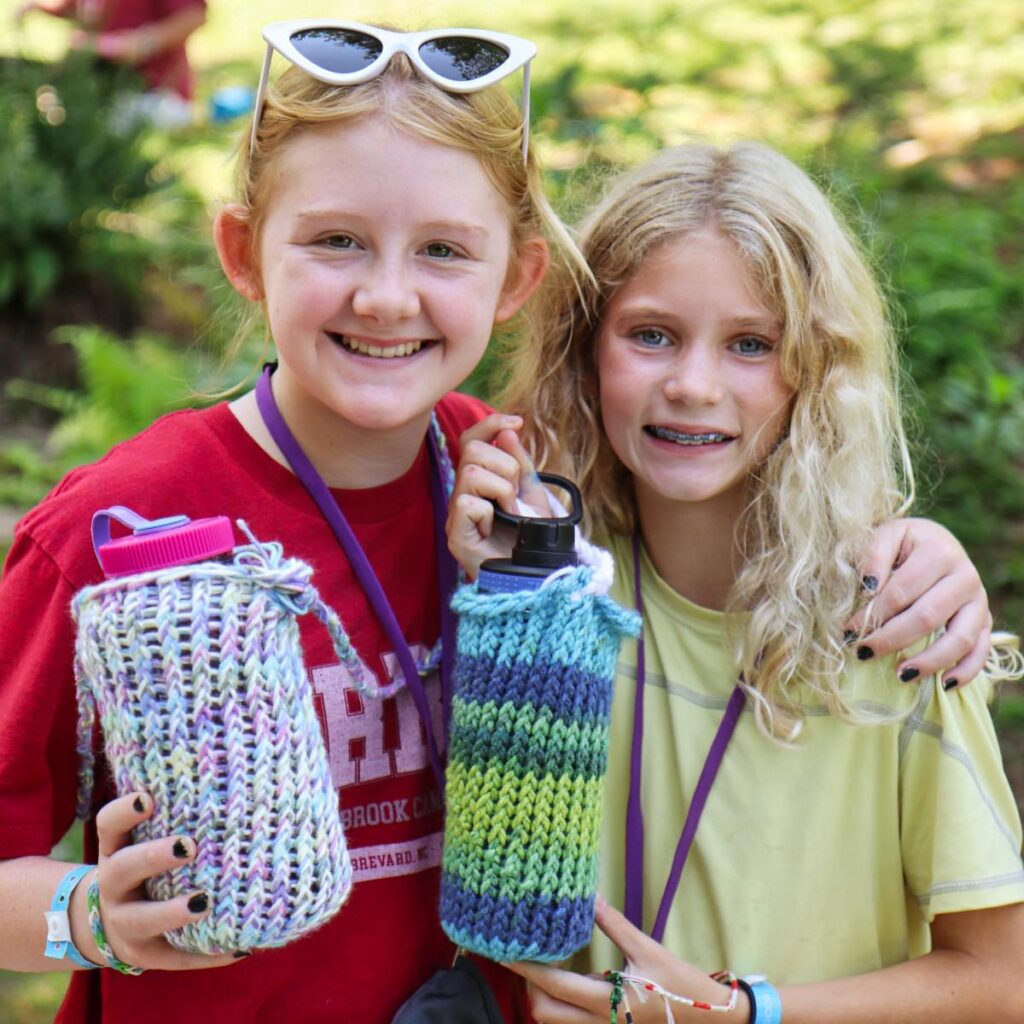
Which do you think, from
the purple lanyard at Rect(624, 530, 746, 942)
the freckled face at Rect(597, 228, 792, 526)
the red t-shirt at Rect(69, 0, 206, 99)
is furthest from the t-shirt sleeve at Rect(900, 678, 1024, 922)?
the red t-shirt at Rect(69, 0, 206, 99)

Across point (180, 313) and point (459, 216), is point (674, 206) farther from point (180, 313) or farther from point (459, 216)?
point (180, 313)

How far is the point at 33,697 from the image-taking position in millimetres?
1896

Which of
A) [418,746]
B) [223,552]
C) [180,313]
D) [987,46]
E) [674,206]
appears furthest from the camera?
[987,46]

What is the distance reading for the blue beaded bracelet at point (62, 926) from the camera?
1.86m

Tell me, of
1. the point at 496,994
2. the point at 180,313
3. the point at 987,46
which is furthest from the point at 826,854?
the point at 987,46

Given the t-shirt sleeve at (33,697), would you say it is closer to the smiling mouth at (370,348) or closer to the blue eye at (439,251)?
the smiling mouth at (370,348)

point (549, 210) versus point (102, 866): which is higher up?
point (549, 210)

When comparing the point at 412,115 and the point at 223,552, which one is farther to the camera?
the point at 412,115

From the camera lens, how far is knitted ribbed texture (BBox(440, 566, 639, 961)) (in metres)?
1.87

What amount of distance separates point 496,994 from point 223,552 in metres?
1.01

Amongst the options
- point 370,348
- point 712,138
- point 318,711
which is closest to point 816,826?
point 318,711

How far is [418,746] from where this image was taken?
7.13 feet

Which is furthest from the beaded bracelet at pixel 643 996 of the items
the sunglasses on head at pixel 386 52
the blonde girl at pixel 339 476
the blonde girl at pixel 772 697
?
the sunglasses on head at pixel 386 52

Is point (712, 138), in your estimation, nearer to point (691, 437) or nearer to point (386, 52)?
point (691, 437)
